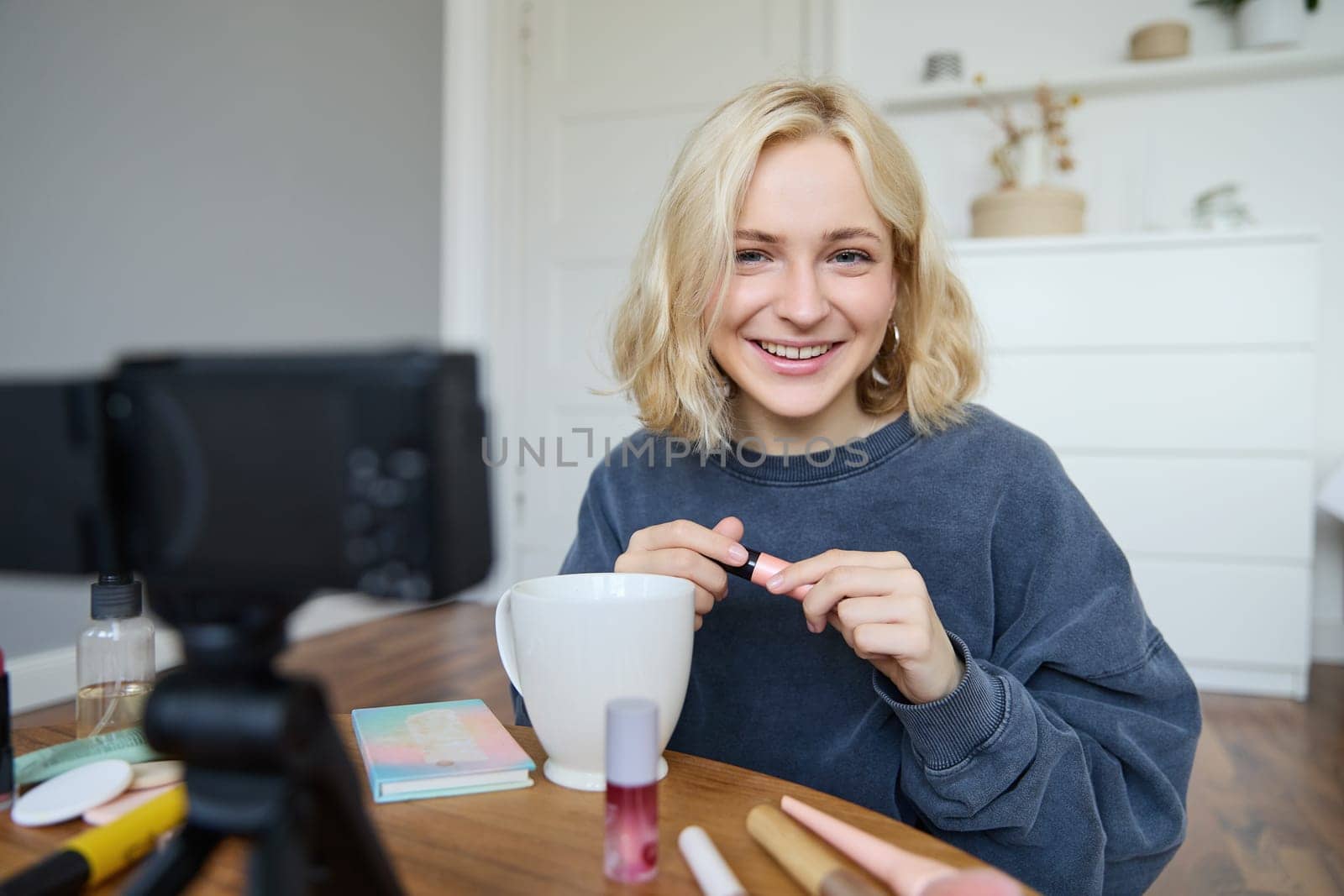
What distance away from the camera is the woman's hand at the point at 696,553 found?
0.63 meters

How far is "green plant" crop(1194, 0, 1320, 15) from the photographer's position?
2.86m

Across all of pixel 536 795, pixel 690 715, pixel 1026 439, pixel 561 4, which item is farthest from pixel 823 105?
pixel 561 4

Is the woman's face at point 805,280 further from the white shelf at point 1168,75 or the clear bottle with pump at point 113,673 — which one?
the white shelf at point 1168,75

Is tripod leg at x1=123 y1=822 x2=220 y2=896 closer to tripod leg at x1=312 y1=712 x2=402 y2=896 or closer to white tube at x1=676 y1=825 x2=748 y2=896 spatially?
tripod leg at x1=312 y1=712 x2=402 y2=896

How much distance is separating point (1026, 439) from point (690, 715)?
39 centimetres

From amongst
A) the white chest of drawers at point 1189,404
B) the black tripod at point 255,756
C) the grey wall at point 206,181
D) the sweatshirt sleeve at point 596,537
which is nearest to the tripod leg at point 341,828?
the black tripod at point 255,756

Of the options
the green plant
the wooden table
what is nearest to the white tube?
the wooden table

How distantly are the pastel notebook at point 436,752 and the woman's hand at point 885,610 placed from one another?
19 centimetres

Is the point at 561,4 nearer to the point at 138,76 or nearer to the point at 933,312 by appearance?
the point at 138,76

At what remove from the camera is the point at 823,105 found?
929 millimetres

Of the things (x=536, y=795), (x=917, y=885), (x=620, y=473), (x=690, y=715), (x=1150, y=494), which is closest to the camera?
(x=917, y=885)

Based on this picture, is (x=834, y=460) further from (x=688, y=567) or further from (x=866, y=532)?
(x=688, y=567)

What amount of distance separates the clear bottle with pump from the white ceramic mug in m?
0.28

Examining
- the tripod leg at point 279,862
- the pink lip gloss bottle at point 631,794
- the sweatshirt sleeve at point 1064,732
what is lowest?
the sweatshirt sleeve at point 1064,732
